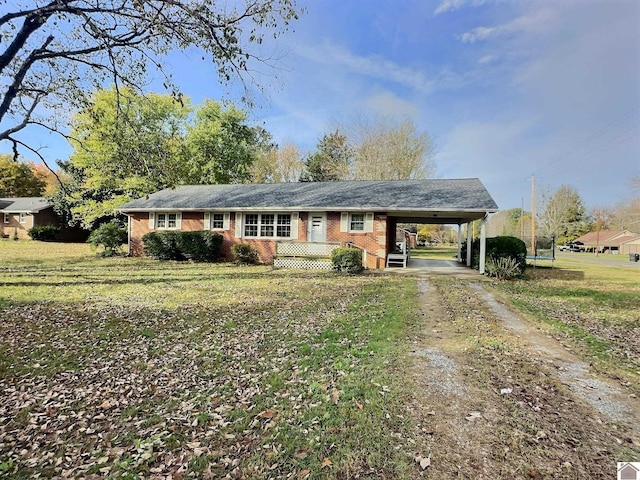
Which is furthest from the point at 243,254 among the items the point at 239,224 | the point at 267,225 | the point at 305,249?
the point at 305,249

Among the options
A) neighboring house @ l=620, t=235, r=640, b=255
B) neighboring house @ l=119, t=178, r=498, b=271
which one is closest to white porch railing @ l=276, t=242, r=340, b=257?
neighboring house @ l=119, t=178, r=498, b=271

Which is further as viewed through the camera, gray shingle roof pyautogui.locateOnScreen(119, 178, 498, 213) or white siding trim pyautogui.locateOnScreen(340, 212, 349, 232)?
white siding trim pyautogui.locateOnScreen(340, 212, 349, 232)

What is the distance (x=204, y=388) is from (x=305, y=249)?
11.9 meters

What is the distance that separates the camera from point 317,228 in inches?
627

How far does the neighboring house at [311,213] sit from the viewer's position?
1468cm

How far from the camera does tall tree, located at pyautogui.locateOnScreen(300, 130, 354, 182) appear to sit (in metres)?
34.7

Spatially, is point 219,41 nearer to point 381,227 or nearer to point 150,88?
point 150,88

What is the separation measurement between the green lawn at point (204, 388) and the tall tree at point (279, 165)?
98.9 feet

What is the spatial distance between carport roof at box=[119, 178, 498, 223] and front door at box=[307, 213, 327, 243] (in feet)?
2.13

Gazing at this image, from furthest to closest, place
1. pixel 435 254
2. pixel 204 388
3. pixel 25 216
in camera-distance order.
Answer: pixel 25 216, pixel 435 254, pixel 204 388

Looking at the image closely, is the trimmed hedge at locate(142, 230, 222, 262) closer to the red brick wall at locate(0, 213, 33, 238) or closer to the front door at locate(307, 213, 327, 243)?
the front door at locate(307, 213, 327, 243)

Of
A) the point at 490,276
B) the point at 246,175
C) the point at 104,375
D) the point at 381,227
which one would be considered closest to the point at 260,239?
the point at 381,227

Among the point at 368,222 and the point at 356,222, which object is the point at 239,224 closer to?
the point at 356,222

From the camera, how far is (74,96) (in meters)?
9.47
